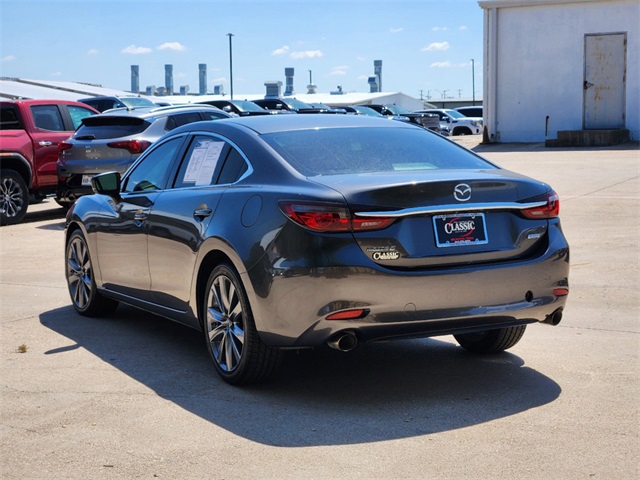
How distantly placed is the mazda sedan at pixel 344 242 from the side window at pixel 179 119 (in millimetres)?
8907

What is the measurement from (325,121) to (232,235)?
4.32ft

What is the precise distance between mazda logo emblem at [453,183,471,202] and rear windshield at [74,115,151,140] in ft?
34.4

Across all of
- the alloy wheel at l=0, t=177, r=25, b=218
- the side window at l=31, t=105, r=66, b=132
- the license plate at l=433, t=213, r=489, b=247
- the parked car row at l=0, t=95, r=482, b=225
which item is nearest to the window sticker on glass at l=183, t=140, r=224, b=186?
the license plate at l=433, t=213, r=489, b=247

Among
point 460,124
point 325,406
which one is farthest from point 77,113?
point 460,124

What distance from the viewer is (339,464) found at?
4.71 m

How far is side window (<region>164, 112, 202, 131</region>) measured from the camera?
15.8 m

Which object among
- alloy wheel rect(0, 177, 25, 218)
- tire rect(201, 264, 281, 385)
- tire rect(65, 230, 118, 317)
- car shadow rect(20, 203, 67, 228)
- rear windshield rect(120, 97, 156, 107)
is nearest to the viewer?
tire rect(201, 264, 281, 385)

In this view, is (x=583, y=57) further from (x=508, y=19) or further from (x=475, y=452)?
(x=475, y=452)

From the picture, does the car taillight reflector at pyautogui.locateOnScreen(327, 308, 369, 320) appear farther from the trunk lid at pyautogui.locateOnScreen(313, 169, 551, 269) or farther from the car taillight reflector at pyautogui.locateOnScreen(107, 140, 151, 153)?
the car taillight reflector at pyautogui.locateOnScreen(107, 140, 151, 153)

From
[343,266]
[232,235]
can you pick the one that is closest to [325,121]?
[232,235]

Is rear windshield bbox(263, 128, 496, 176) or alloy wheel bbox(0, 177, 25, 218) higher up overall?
rear windshield bbox(263, 128, 496, 176)

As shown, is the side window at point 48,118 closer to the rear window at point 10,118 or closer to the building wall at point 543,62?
the rear window at point 10,118

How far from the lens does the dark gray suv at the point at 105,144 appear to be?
603 inches

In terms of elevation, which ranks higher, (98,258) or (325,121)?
(325,121)
